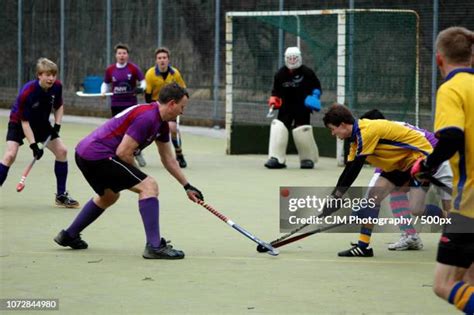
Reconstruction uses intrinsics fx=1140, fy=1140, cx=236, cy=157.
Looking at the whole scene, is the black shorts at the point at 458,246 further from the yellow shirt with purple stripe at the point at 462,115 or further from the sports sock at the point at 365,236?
the sports sock at the point at 365,236

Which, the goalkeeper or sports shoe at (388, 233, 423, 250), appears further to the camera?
the goalkeeper

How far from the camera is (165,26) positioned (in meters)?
20.4

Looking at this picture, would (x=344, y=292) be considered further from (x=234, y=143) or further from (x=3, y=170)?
(x=234, y=143)

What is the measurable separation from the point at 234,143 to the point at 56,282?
29.0 feet

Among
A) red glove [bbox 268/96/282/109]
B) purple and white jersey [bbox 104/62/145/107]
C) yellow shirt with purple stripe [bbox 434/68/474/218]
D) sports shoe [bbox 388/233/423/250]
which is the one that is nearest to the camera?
yellow shirt with purple stripe [bbox 434/68/474/218]

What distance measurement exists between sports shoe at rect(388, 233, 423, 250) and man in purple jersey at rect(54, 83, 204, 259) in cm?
149

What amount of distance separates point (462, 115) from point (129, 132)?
10.0 feet

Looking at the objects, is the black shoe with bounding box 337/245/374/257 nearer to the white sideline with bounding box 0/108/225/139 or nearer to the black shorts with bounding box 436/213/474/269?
the black shorts with bounding box 436/213/474/269

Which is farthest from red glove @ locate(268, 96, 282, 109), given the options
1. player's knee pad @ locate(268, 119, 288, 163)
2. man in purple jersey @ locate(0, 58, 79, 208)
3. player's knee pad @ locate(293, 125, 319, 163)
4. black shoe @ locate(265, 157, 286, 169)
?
man in purple jersey @ locate(0, 58, 79, 208)

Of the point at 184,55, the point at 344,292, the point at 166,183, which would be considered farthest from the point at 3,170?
the point at 184,55

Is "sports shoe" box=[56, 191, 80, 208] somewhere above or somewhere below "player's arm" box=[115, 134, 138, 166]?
below

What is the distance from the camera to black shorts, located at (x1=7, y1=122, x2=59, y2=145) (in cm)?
1024

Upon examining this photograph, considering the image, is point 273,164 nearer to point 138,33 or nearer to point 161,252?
point 161,252

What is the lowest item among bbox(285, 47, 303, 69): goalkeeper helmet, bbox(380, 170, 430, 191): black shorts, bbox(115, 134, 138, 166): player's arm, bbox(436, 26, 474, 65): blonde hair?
bbox(380, 170, 430, 191): black shorts
